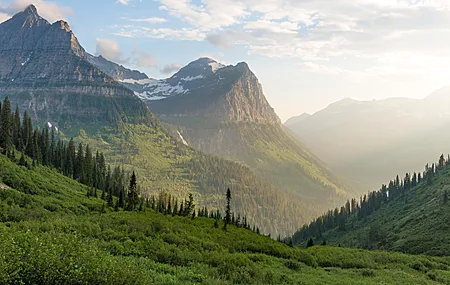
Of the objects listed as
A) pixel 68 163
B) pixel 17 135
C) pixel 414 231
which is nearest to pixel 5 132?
pixel 17 135

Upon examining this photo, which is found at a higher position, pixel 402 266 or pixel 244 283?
pixel 244 283

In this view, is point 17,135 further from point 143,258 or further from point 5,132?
point 143,258

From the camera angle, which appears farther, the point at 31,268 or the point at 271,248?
the point at 271,248

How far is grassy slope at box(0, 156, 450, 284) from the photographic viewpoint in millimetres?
15617

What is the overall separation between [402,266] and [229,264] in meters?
37.0

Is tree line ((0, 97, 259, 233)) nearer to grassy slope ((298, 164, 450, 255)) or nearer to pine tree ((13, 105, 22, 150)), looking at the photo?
pine tree ((13, 105, 22, 150))

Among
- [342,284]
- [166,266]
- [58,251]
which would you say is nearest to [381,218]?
[342,284]

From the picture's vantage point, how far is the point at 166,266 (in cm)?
2739

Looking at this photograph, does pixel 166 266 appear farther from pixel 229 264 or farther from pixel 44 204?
pixel 44 204

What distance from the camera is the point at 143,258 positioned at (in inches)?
1125

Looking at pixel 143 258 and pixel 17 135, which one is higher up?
pixel 17 135

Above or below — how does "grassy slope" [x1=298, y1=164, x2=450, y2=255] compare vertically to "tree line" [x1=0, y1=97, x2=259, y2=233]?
below

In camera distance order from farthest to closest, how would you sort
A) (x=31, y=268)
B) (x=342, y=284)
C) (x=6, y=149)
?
(x=6, y=149), (x=342, y=284), (x=31, y=268)

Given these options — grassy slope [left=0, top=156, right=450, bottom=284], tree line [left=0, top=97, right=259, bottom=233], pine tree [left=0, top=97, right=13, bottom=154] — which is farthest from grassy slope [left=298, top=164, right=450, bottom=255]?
pine tree [left=0, top=97, right=13, bottom=154]
